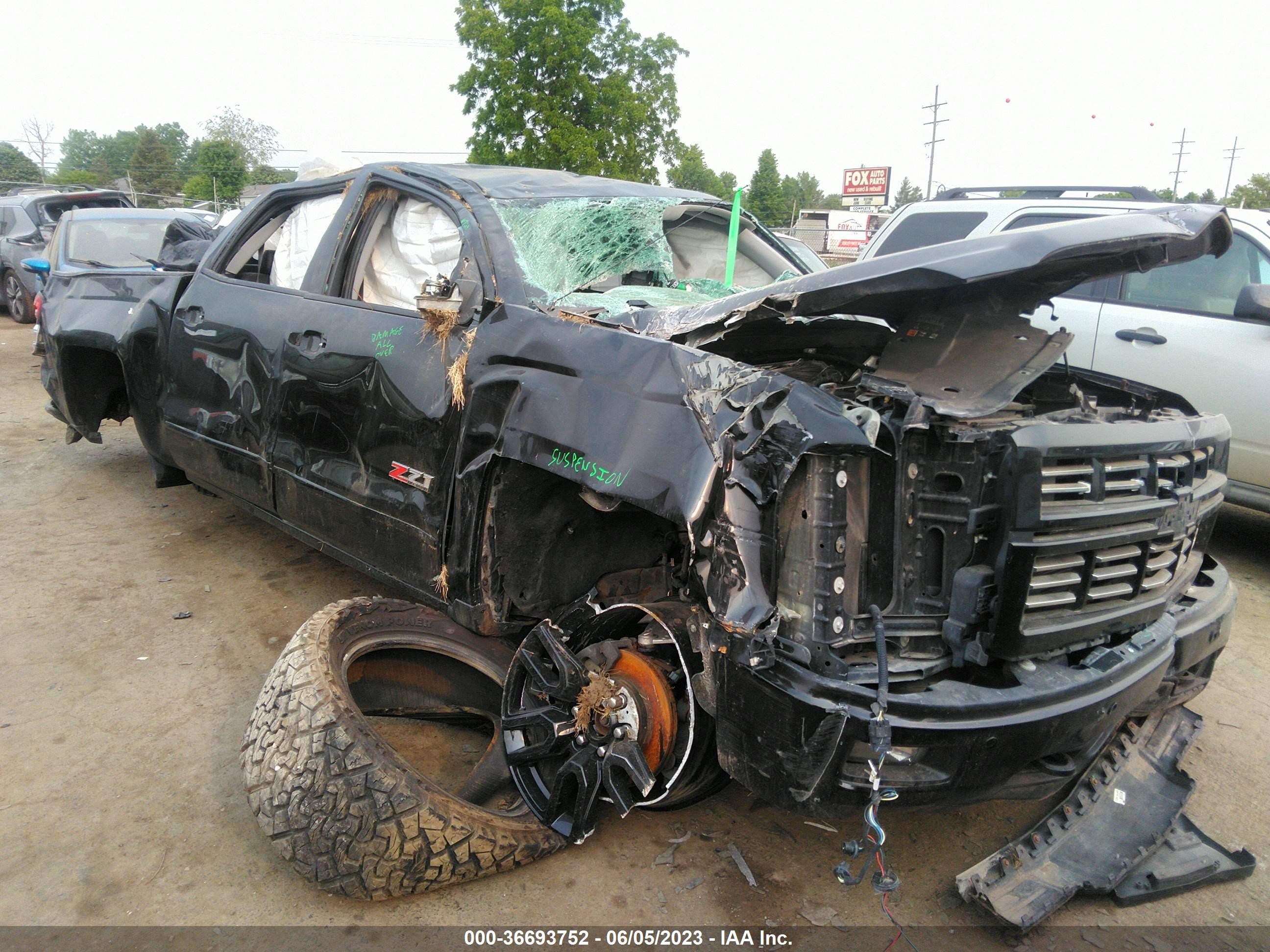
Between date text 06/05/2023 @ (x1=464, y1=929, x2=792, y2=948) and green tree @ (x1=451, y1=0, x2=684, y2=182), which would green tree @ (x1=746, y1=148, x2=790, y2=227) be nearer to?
green tree @ (x1=451, y1=0, x2=684, y2=182)

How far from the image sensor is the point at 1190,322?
4.80 metres

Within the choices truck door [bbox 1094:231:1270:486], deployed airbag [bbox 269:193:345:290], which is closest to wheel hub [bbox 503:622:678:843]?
deployed airbag [bbox 269:193:345:290]

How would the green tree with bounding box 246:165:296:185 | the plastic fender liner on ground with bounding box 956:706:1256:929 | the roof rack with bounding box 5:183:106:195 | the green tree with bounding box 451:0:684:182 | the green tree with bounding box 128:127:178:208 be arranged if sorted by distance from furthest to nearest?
the green tree with bounding box 128:127:178:208
the green tree with bounding box 246:165:296:185
the green tree with bounding box 451:0:684:182
the roof rack with bounding box 5:183:106:195
the plastic fender liner on ground with bounding box 956:706:1256:929

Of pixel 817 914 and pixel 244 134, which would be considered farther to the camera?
pixel 244 134

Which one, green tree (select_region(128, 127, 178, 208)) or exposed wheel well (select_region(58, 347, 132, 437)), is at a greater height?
green tree (select_region(128, 127, 178, 208))

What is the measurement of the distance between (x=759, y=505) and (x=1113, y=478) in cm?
94

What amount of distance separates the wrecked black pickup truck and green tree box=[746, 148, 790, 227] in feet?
164

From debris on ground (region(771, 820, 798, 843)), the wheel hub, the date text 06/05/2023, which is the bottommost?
debris on ground (region(771, 820, 798, 843))

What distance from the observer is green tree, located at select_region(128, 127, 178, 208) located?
58969 millimetres

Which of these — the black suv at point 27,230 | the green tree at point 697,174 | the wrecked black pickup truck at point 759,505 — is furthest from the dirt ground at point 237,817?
the green tree at point 697,174

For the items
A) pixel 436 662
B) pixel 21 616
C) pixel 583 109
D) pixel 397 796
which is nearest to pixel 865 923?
pixel 397 796

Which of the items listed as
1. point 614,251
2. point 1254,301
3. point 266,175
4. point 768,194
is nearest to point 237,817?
point 614,251

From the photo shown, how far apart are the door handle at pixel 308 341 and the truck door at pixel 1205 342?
3.85m

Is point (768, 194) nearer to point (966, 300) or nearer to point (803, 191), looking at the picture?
point (803, 191)
